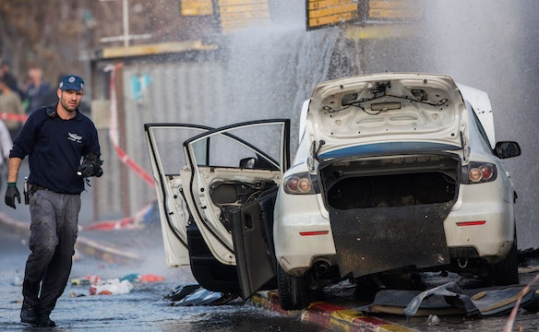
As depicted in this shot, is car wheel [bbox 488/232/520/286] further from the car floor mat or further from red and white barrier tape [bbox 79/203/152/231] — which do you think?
red and white barrier tape [bbox 79/203/152/231]

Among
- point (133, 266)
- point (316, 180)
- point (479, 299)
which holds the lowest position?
point (133, 266)

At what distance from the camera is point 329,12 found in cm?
1586

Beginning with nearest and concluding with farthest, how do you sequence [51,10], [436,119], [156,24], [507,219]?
1. [507,219]
2. [436,119]
3. [156,24]
4. [51,10]

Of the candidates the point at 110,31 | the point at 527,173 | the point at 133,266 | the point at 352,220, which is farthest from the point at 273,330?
the point at 110,31

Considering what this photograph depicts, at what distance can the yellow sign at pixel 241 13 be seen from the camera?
19.0 meters

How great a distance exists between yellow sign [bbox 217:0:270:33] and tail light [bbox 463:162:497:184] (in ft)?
33.1

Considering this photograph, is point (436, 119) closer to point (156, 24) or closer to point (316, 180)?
point (316, 180)

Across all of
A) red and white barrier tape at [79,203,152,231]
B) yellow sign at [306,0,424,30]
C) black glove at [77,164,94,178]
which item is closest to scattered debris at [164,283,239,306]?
black glove at [77,164,94,178]

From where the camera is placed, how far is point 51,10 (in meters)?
53.2

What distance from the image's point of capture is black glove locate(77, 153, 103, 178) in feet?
33.2

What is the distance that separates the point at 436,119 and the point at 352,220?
48.1 inches

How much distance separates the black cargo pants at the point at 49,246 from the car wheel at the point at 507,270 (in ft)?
10.2

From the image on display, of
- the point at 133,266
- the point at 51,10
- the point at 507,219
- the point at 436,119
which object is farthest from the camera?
the point at 51,10

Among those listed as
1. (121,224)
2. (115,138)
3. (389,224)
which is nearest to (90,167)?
(389,224)
